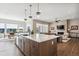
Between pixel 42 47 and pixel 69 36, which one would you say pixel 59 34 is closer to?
pixel 69 36

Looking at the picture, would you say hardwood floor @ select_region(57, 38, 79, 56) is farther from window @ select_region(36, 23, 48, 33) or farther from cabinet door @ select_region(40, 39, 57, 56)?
window @ select_region(36, 23, 48, 33)

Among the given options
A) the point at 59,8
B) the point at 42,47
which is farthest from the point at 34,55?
the point at 59,8

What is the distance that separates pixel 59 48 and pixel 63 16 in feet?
2.71

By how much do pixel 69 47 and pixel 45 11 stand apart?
47.1 inches

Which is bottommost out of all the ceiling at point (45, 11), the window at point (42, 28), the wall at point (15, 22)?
the window at point (42, 28)

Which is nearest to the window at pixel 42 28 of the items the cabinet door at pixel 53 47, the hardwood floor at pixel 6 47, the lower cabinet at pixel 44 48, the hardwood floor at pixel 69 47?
the lower cabinet at pixel 44 48

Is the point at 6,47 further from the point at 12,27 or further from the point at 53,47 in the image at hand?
the point at 53,47

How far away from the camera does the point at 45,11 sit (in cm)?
260

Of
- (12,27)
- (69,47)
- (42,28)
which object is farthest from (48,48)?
(12,27)

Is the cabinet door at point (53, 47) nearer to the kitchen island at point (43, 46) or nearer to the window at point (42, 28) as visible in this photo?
the kitchen island at point (43, 46)

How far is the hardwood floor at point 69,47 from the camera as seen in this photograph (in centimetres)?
265

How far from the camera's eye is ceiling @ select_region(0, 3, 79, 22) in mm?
2468

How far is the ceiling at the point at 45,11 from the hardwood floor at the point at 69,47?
0.65 m

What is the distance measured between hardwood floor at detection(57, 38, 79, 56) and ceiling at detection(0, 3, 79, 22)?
65 cm
